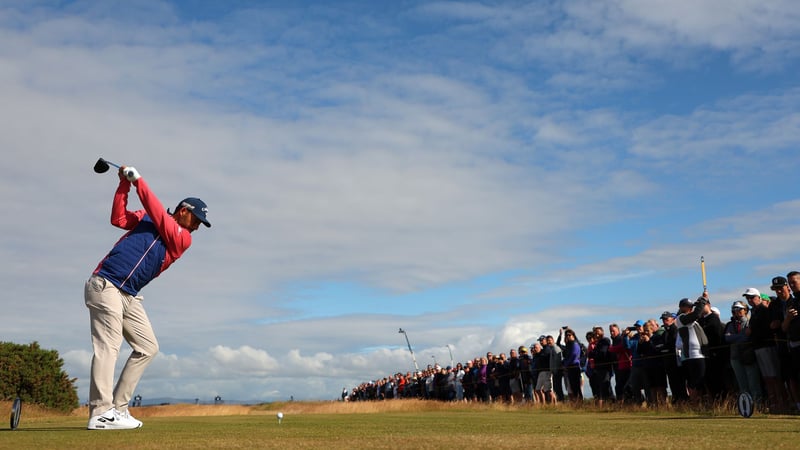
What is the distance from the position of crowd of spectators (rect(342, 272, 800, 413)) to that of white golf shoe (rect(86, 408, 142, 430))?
10.2 meters

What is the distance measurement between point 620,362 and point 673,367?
2940 mm

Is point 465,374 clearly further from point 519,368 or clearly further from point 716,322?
point 716,322

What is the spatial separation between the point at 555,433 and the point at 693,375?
9435mm

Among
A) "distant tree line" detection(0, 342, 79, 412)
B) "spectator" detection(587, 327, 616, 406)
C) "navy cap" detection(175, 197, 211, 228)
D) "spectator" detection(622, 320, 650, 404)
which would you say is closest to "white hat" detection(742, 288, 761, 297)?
"spectator" detection(622, 320, 650, 404)

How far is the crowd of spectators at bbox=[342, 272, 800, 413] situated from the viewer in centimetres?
1441

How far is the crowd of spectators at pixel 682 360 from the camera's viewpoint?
14.4 meters

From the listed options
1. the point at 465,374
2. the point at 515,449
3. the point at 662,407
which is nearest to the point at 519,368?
the point at 465,374

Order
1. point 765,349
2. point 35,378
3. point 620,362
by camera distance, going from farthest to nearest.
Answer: point 35,378, point 620,362, point 765,349

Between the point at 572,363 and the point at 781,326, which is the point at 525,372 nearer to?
the point at 572,363

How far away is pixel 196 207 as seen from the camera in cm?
935

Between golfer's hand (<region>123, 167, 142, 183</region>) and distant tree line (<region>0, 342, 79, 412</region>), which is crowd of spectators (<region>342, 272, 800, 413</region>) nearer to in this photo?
golfer's hand (<region>123, 167, 142, 183</region>)

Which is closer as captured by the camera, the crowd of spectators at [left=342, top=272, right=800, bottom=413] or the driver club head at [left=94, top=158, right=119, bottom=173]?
the driver club head at [left=94, top=158, right=119, bottom=173]

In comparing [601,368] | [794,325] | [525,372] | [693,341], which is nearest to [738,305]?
[693,341]

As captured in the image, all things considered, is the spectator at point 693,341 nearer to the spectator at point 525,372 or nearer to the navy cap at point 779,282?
the navy cap at point 779,282
